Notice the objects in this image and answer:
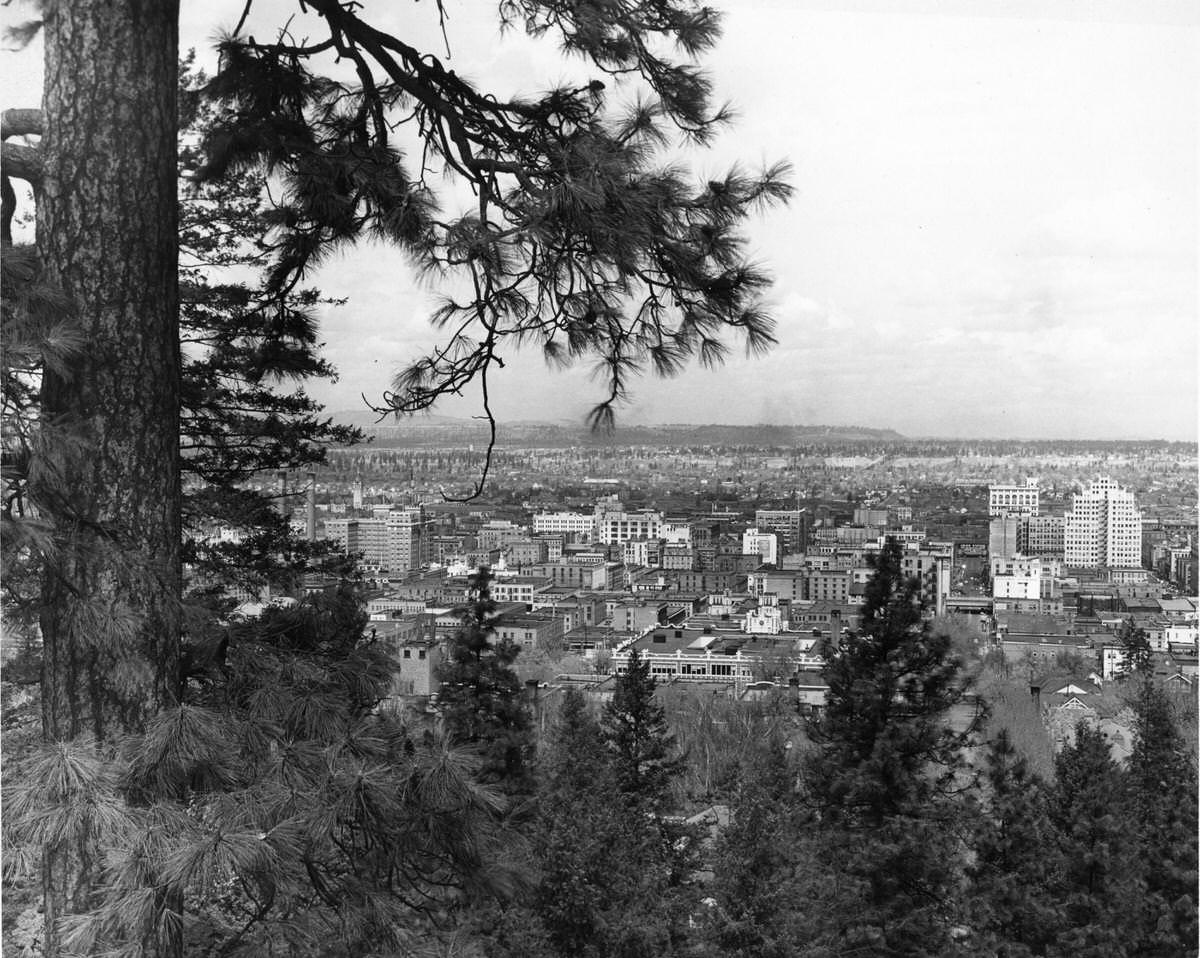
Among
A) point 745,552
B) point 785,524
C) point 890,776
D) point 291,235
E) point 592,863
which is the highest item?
point 291,235

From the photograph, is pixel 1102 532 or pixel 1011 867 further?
pixel 1011 867

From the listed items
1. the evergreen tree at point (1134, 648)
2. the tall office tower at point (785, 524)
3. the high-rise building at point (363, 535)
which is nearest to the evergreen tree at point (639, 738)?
the tall office tower at point (785, 524)

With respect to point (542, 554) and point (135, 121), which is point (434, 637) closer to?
point (542, 554)

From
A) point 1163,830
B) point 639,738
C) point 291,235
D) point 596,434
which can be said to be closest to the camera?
point 291,235

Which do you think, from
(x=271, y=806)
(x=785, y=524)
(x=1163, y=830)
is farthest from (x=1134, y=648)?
(x=271, y=806)

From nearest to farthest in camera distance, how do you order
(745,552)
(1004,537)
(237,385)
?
(237,385) < (745,552) < (1004,537)

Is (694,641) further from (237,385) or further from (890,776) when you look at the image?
(237,385)
